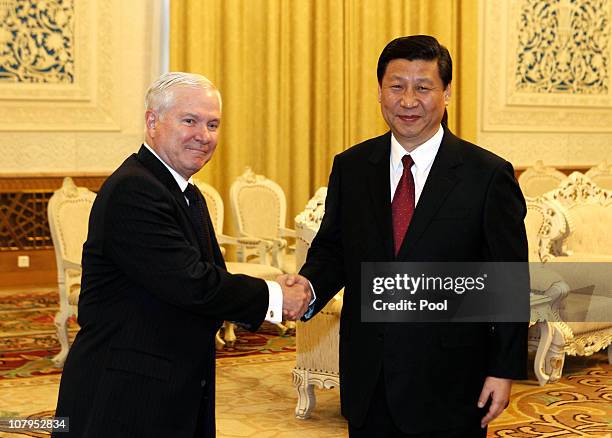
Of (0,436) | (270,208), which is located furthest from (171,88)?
(270,208)

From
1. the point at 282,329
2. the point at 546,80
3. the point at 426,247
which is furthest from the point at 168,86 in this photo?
the point at 546,80

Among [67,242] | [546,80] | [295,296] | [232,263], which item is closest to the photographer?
[295,296]

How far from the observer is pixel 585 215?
6.13m

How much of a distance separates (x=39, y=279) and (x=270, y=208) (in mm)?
2364

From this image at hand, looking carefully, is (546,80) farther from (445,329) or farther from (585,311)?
(445,329)

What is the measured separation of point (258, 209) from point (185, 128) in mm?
5132

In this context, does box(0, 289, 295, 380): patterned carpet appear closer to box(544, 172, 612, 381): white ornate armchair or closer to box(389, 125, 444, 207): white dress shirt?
box(544, 172, 612, 381): white ornate armchair

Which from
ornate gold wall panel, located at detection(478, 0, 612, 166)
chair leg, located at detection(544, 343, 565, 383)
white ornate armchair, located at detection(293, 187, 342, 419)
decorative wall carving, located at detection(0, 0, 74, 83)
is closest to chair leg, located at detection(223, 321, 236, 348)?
white ornate armchair, located at detection(293, 187, 342, 419)

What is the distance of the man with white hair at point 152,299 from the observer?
237 centimetres

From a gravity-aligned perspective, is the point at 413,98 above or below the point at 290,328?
above

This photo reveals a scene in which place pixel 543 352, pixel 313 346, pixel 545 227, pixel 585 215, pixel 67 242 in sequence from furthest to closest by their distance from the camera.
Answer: pixel 585 215 < pixel 67 242 < pixel 545 227 < pixel 543 352 < pixel 313 346

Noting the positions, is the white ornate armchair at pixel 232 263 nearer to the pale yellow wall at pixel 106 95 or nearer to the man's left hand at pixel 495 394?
the pale yellow wall at pixel 106 95

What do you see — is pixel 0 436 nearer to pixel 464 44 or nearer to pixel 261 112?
pixel 261 112

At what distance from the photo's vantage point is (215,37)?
9016mm
